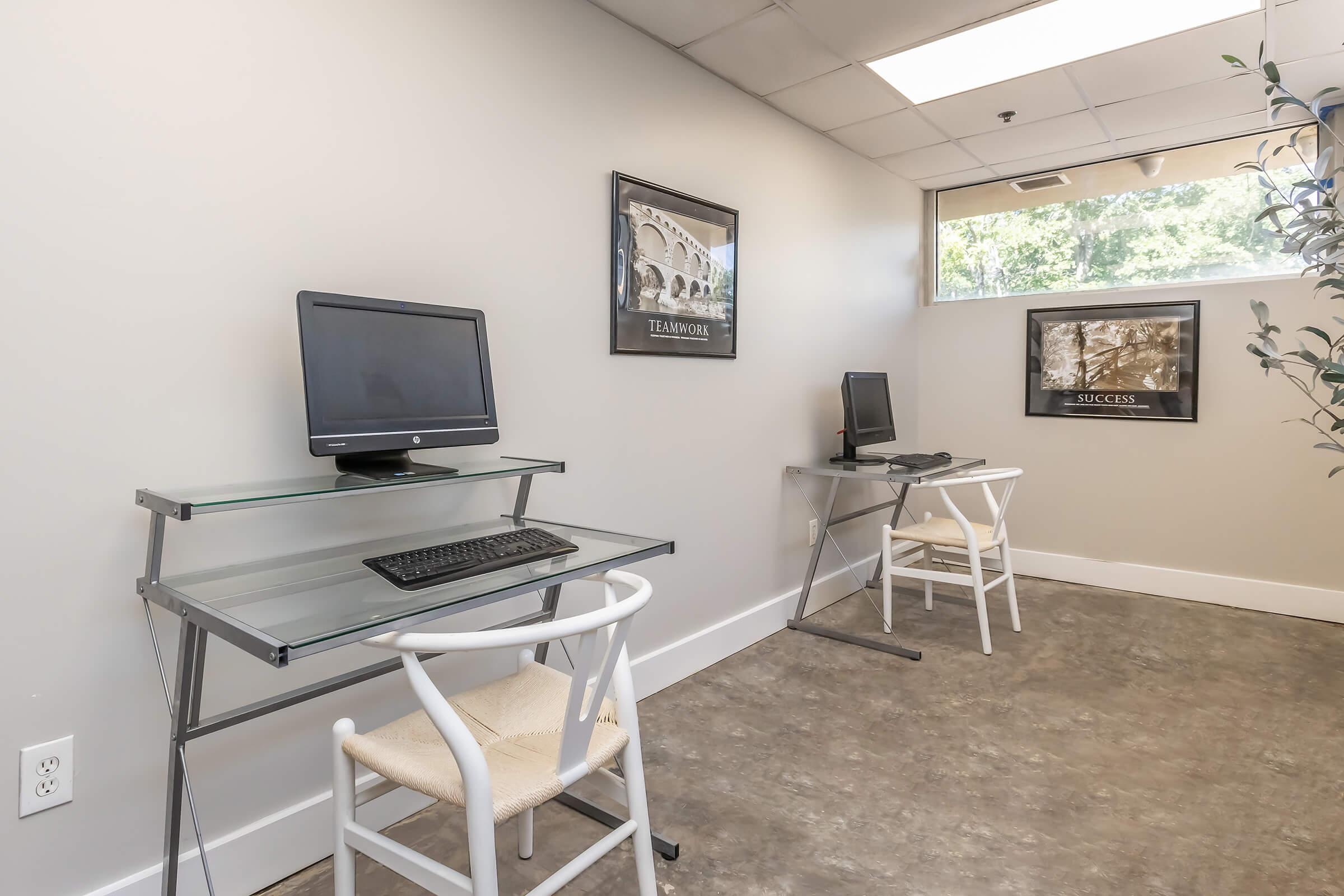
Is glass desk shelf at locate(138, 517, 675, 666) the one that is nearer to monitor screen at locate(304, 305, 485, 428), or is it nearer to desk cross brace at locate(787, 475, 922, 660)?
monitor screen at locate(304, 305, 485, 428)

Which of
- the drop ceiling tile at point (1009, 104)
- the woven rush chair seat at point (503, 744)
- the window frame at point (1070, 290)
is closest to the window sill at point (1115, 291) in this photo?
the window frame at point (1070, 290)

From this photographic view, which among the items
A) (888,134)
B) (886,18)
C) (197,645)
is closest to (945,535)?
(888,134)

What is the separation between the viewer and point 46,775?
56.5 inches

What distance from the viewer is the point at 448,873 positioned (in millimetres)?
1188

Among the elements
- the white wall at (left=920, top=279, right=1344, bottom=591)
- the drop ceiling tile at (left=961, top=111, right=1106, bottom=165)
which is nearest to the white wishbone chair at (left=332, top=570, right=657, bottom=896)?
the drop ceiling tile at (left=961, top=111, right=1106, bottom=165)

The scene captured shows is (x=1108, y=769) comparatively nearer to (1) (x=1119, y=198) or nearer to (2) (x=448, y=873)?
(2) (x=448, y=873)

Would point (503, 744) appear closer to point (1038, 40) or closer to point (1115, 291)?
point (1038, 40)

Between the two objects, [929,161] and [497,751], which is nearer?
[497,751]

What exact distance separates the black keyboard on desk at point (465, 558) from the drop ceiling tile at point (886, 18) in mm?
2077

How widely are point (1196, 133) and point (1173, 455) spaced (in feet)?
5.62

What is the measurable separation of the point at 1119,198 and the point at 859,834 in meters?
3.94

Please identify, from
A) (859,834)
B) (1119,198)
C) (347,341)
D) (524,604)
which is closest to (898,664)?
(859,834)

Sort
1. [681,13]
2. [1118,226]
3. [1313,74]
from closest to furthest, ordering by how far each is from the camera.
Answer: [681,13]
[1313,74]
[1118,226]

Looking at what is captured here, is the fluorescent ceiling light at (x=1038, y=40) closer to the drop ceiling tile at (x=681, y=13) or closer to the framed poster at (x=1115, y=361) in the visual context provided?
the drop ceiling tile at (x=681, y=13)
